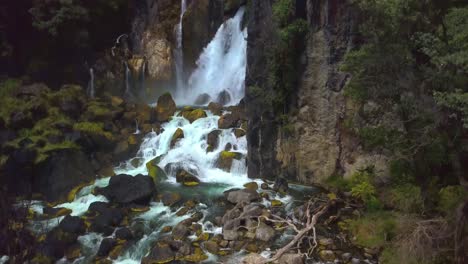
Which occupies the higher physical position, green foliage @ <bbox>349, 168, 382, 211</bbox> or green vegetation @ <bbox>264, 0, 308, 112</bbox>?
green vegetation @ <bbox>264, 0, 308, 112</bbox>

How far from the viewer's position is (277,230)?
12773 mm

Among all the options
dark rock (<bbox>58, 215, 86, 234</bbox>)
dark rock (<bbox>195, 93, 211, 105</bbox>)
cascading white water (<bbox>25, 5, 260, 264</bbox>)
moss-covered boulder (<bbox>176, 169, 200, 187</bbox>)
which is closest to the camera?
dark rock (<bbox>58, 215, 86, 234</bbox>)

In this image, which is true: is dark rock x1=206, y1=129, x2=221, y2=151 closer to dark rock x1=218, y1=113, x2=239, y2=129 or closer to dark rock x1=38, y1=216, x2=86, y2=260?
dark rock x1=218, y1=113, x2=239, y2=129

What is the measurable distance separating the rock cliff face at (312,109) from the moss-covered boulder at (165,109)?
19.3ft

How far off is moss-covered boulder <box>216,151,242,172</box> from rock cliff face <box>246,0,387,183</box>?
101cm

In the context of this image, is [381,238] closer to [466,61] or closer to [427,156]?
[427,156]

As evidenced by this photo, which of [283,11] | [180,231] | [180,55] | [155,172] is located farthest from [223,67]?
[180,231]

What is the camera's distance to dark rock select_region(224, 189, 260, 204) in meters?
14.7

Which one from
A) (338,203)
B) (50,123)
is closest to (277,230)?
(338,203)

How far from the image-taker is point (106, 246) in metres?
12.0

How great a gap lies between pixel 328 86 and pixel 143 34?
1562 cm

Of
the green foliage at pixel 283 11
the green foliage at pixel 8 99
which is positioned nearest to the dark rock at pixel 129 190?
the green foliage at pixel 8 99

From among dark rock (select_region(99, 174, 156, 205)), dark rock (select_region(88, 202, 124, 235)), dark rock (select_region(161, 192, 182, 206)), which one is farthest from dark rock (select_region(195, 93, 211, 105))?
dark rock (select_region(88, 202, 124, 235))

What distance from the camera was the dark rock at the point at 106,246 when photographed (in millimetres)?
11906
